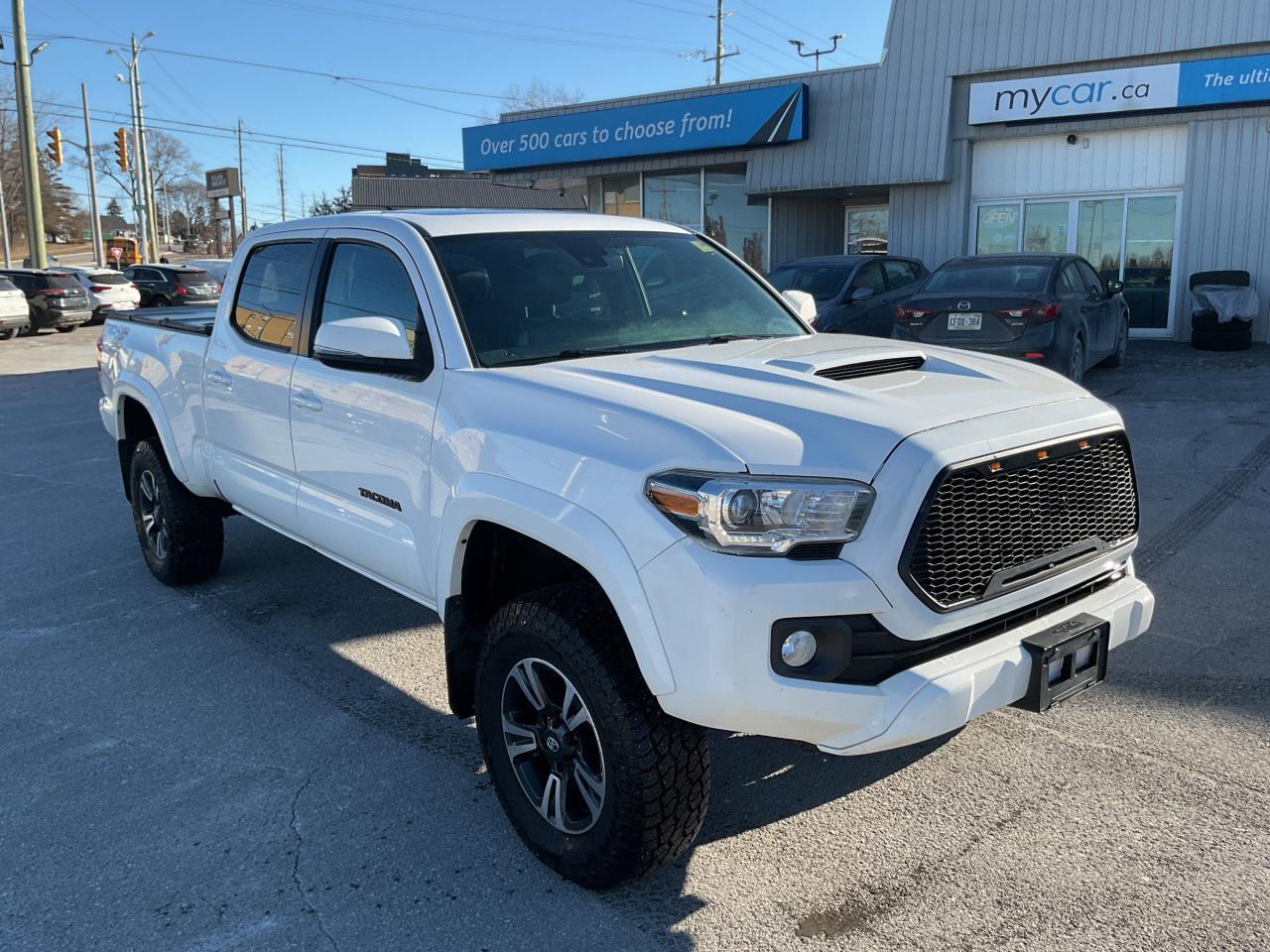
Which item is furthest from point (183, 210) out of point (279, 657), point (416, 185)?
point (279, 657)

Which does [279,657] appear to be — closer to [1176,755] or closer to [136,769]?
[136,769]

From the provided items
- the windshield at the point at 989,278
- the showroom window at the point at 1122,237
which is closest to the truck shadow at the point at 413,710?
the windshield at the point at 989,278

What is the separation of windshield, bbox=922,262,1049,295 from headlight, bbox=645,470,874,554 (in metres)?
8.99

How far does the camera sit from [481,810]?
346 cm

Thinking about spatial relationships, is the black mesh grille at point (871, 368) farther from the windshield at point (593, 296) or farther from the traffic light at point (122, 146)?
Result: the traffic light at point (122, 146)

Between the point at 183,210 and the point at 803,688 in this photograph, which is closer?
the point at 803,688

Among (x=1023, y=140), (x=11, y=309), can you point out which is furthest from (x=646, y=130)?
(x=11, y=309)

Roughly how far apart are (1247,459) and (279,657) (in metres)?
7.33

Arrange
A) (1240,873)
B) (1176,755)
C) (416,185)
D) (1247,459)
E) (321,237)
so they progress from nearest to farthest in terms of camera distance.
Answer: (1240,873) < (1176,755) < (321,237) < (1247,459) < (416,185)

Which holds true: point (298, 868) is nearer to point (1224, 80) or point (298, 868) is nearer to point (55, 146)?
point (1224, 80)

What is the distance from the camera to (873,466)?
2615 mm

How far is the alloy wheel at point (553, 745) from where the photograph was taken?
9.68 ft

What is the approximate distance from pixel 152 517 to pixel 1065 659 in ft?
16.3

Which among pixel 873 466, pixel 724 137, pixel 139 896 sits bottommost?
pixel 139 896
